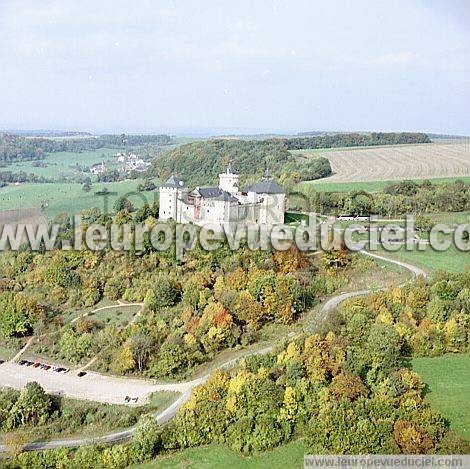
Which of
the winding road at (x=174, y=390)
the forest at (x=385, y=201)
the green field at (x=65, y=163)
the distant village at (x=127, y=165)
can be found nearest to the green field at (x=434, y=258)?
the winding road at (x=174, y=390)

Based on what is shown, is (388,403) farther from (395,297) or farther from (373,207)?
(373,207)

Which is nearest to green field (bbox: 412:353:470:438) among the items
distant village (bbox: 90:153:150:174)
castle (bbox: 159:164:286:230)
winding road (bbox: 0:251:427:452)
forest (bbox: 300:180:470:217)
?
winding road (bbox: 0:251:427:452)

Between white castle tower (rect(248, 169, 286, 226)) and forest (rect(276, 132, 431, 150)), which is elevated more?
forest (rect(276, 132, 431, 150))

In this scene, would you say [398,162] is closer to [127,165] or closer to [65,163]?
[127,165]

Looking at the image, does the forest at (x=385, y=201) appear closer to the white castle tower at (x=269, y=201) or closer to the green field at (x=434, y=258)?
the white castle tower at (x=269, y=201)

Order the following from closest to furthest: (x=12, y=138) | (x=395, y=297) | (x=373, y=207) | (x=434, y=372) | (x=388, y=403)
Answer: (x=388, y=403)
(x=434, y=372)
(x=395, y=297)
(x=373, y=207)
(x=12, y=138)

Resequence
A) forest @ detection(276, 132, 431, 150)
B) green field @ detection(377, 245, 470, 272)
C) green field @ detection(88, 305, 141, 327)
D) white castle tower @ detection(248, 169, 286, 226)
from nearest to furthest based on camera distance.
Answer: green field @ detection(88, 305, 141, 327), green field @ detection(377, 245, 470, 272), white castle tower @ detection(248, 169, 286, 226), forest @ detection(276, 132, 431, 150)

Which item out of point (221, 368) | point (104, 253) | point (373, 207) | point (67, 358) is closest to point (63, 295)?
point (104, 253)

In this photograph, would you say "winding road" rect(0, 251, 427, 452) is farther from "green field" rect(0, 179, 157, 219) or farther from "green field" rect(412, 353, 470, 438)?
"green field" rect(0, 179, 157, 219)
